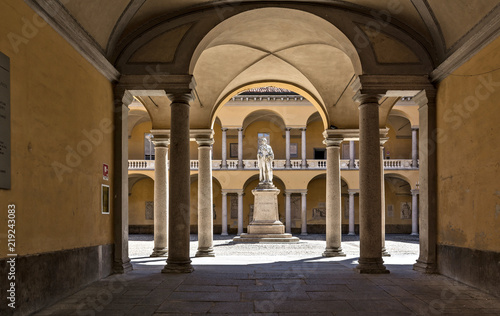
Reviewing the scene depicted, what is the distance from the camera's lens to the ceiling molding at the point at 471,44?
→ 6.08m

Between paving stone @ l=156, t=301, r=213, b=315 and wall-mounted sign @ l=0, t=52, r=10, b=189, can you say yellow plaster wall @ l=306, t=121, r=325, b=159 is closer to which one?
paving stone @ l=156, t=301, r=213, b=315

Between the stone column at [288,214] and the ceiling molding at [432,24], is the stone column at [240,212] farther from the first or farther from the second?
the ceiling molding at [432,24]

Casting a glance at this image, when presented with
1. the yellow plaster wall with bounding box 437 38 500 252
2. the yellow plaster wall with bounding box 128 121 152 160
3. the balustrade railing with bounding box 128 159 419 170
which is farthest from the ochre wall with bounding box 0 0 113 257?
the yellow plaster wall with bounding box 128 121 152 160

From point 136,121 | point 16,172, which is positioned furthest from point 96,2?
point 136,121

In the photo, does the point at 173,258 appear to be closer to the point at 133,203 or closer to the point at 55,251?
the point at 55,251

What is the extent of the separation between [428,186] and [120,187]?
5.43 meters

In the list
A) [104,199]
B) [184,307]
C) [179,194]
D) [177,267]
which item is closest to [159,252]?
[177,267]

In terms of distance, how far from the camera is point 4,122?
454 centimetres

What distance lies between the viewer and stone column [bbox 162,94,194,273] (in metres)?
7.93

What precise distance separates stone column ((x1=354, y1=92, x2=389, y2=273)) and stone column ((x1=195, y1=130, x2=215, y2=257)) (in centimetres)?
451

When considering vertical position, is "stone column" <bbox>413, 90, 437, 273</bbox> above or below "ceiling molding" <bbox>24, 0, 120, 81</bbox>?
below

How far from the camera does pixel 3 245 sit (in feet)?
14.6

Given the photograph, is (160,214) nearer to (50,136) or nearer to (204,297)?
(204,297)

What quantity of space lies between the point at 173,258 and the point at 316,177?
21.4 metres
